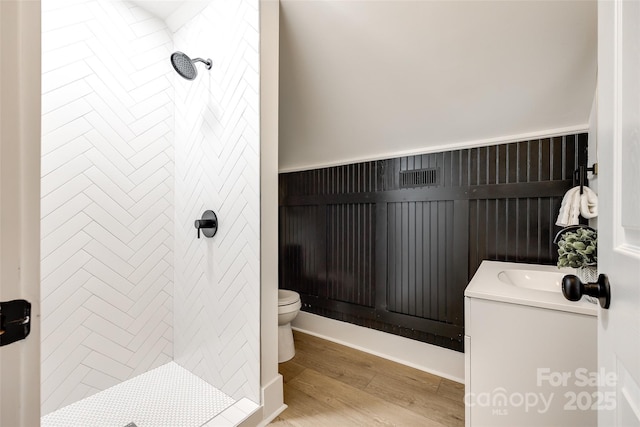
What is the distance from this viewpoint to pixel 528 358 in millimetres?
1089

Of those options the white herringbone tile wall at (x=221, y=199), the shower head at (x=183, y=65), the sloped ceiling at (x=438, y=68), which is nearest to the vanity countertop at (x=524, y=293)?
the sloped ceiling at (x=438, y=68)

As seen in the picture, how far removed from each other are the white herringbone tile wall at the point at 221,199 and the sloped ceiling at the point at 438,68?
42 centimetres

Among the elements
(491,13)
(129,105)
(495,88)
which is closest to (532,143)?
(495,88)

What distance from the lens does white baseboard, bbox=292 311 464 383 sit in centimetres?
190

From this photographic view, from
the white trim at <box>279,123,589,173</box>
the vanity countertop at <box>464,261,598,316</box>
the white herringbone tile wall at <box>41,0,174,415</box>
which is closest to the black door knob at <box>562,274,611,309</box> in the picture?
the vanity countertop at <box>464,261,598,316</box>

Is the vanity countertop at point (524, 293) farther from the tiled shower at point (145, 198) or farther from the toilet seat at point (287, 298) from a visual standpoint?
the toilet seat at point (287, 298)

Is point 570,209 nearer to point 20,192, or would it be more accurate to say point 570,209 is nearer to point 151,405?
point 20,192

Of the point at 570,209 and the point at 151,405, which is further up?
the point at 570,209

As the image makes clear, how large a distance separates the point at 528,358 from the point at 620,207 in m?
0.86

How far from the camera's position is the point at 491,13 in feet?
4.19

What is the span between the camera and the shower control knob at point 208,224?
165 centimetres

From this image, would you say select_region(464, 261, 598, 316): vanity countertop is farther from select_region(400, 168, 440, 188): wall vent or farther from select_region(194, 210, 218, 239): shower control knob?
select_region(194, 210, 218, 239): shower control knob

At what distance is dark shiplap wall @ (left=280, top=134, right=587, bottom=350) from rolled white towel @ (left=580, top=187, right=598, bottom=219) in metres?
0.17

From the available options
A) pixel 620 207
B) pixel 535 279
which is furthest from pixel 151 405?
pixel 535 279
